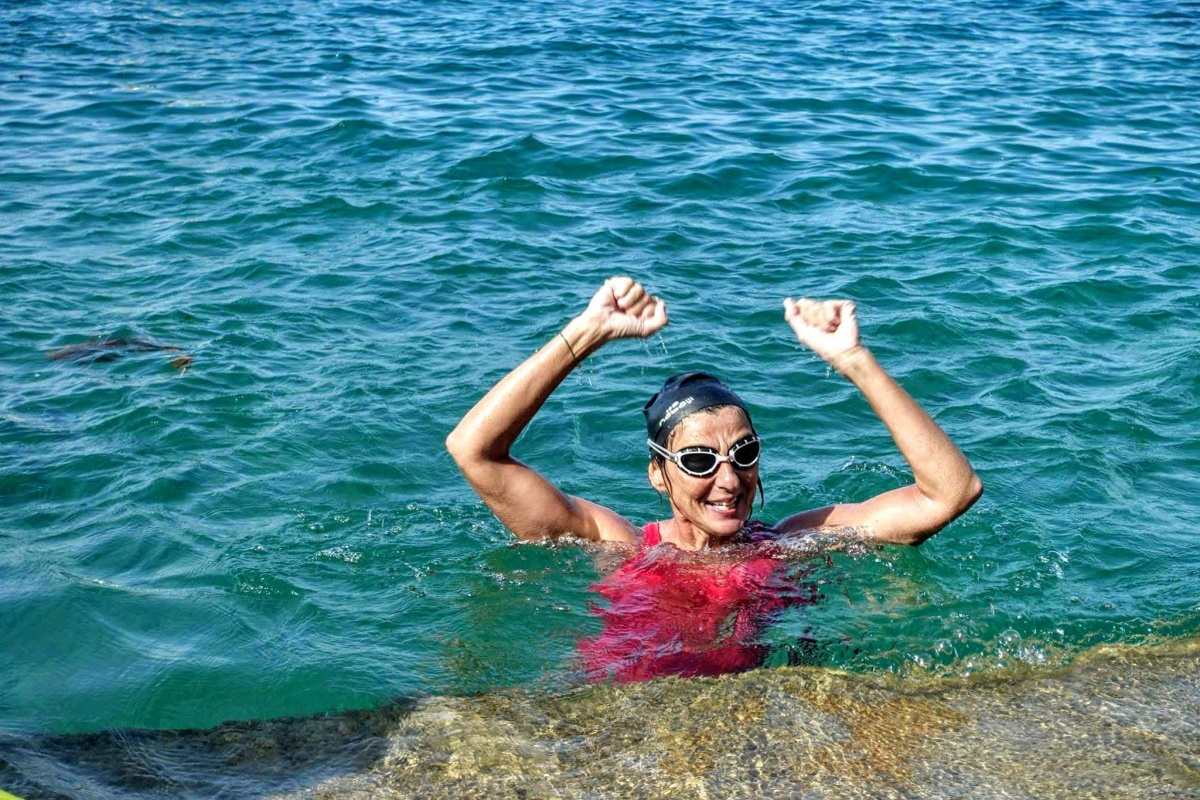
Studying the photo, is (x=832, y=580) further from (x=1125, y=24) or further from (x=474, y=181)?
(x=1125, y=24)

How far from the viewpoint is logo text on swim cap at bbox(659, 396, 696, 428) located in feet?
17.9

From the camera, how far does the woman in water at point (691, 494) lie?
487 centimetres

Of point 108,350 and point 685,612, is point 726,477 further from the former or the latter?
point 108,350

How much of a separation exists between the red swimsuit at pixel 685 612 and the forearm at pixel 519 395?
103 centimetres

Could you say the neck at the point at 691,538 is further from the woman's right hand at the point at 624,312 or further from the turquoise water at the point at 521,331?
the woman's right hand at the point at 624,312

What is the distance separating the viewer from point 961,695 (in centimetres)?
531

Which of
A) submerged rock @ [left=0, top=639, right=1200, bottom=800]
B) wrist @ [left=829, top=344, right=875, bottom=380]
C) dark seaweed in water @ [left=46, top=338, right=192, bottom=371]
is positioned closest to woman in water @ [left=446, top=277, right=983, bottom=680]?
wrist @ [left=829, top=344, right=875, bottom=380]

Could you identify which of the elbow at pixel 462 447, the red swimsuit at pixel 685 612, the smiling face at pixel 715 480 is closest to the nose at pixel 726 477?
the smiling face at pixel 715 480

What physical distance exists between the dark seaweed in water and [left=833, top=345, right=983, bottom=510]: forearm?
5638 mm

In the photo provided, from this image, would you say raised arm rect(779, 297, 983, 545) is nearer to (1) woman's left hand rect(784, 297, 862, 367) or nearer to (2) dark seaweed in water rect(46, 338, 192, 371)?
(1) woman's left hand rect(784, 297, 862, 367)

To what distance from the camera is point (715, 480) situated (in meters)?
5.40

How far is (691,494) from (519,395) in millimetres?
945

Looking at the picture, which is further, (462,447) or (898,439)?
(462,447)

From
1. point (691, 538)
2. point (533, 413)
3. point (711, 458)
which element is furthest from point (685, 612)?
point (533, 413)
